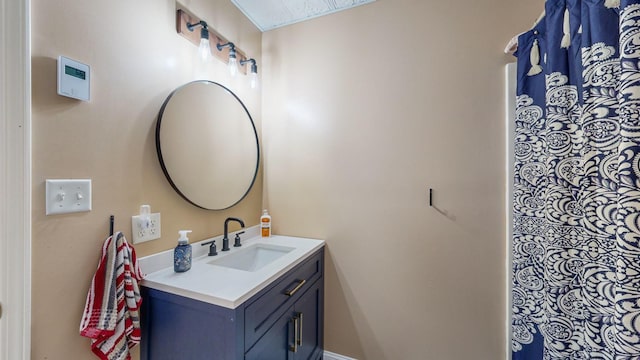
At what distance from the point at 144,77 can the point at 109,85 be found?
162 mm

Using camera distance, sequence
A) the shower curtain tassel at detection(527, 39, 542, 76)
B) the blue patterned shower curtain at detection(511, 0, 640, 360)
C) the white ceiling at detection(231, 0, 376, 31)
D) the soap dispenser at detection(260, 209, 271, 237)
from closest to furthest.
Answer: the blue patterned shower curtain at detection(511, 0, 640, 360) → the shower curtain tassel at detection(527, 39, 542, 76) → the white ceiling at detection(231, 0, 376, 31) → the soap dispenser at detection(260, 209, 271, 237)

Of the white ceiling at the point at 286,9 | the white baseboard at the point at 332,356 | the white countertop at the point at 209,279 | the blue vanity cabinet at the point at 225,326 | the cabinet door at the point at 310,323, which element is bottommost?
the white baseboard at the point at 332,356

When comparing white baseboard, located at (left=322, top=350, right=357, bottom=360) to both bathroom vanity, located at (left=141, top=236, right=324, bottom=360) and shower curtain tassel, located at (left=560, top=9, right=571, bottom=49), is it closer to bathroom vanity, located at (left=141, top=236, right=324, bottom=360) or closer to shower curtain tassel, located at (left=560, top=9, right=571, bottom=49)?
bathroom vanity, located at (left=141, top=236, right=324, bottom=360)

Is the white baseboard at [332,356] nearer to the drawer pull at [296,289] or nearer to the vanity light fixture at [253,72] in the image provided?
the drawer pull at [296,289]

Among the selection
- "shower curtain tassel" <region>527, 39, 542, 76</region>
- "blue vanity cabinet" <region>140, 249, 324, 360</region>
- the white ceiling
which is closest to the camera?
"blue vanity cabinet" <region>140, 249, 324, 360</region>

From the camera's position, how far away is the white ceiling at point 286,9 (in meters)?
1.68

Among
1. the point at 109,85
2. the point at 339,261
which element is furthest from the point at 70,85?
the point at 339,261

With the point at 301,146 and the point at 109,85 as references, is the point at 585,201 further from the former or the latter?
the point at 109,85

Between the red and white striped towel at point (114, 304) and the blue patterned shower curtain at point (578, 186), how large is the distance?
5.11ft

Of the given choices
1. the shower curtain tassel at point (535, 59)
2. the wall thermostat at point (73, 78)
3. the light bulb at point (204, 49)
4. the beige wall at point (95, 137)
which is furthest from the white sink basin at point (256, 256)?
the shower curtain tassel at point (535, 59)

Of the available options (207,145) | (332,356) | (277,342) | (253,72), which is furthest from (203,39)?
(332,356)

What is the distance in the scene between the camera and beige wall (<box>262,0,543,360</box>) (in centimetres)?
142

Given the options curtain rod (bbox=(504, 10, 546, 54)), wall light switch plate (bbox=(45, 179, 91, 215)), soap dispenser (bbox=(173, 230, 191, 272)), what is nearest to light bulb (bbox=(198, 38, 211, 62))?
wall light switch plate (bbox=(45, 179, 91, 215))

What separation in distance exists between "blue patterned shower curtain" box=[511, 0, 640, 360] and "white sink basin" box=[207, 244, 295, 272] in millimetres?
1265
